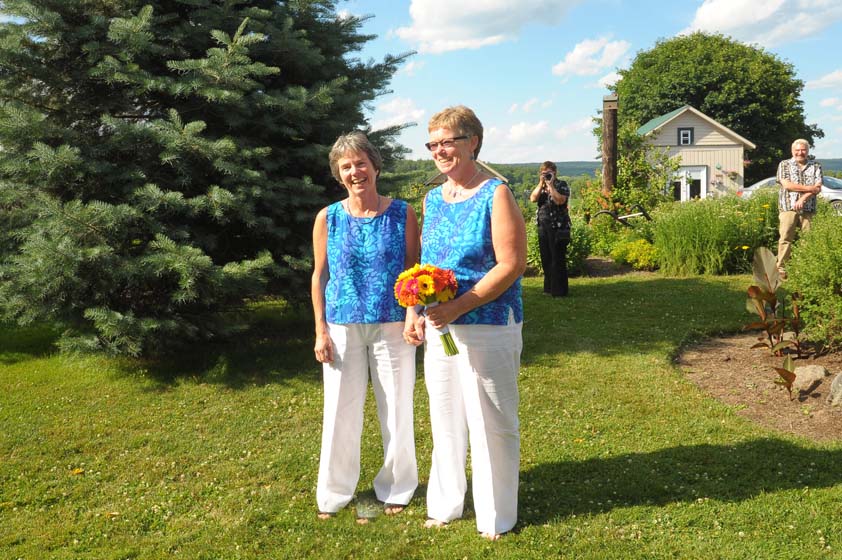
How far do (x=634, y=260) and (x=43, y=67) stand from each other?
919 cm

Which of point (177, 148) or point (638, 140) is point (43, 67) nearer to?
point (177, 148)

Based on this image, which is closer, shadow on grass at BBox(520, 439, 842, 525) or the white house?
shadow on grass at BBox(520, 439, 842, 525)

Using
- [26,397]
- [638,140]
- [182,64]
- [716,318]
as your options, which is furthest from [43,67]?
[638,140]

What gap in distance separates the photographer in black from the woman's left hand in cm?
640

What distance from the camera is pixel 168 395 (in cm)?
608

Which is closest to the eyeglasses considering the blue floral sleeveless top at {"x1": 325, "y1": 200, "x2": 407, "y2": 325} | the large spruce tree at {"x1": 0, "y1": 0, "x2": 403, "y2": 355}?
the blue floral sleeveless top at {"x1": 325, "y1": 200, "x2": 407, "y2": 325}

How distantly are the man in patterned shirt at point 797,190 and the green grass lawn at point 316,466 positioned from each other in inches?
154

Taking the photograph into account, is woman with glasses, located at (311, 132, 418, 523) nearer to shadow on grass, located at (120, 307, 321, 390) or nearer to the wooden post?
shadow on grass, located at (120, 307, 321, 390)

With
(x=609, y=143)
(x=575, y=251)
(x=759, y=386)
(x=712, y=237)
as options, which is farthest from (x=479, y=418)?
(x=609, y=143)

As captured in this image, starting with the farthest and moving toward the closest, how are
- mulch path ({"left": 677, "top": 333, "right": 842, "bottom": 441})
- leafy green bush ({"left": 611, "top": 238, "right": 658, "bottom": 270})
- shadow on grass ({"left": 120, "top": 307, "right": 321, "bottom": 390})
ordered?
leafy green bush ({"left": 611, "top": 238, "right": 658, "bottom": 270})
shadow on grass ({"left": 120, "top": 307, "right": 321, "bottom": 390})
mulch path ({"left": 677, "top": 333, "right": 842, "bottom": 441})

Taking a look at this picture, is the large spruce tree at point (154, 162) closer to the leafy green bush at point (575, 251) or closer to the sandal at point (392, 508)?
the sandal at point (392, 508)

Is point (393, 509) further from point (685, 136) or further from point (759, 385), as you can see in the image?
point (685, 136)

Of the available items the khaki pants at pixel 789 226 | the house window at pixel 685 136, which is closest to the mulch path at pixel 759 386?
the khaki pants at pixel 789 226

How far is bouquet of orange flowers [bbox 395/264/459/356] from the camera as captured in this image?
314 cm
